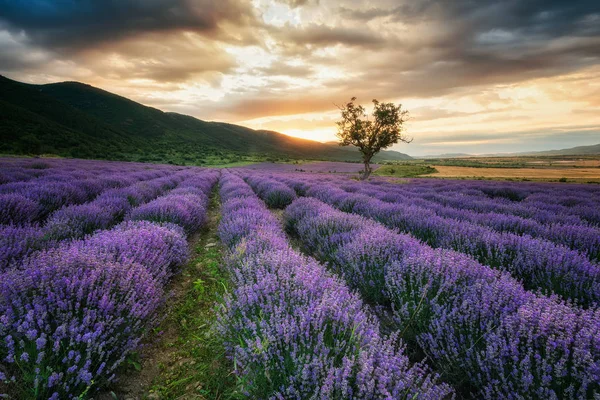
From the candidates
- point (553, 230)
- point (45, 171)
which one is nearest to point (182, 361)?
point (553, 230)

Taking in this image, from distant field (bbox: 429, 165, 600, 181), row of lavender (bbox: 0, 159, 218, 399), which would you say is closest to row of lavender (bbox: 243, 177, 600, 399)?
row of lavender (bbox: 0, 159, 218, 399)

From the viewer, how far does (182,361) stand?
2.10m

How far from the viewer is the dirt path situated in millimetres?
1785

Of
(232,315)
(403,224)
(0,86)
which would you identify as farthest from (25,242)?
(0,86)

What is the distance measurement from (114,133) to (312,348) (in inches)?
3726

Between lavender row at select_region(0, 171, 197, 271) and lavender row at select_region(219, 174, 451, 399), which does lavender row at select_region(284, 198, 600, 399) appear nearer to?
lavender row at select_region(219, 174, 451, 399)

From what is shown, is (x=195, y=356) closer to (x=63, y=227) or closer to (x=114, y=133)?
(x=63, y=227)

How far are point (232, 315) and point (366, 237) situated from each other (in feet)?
5.77

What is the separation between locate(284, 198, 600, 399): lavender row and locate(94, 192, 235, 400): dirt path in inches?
54.1

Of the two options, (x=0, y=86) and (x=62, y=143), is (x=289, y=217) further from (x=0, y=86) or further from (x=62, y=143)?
(x=0, y=86)

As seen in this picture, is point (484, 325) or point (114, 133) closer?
point (484, 325)

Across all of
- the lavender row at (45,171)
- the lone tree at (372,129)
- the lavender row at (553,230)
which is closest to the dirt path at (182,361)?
the lavender row at (553,230)

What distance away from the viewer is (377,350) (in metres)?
1.24

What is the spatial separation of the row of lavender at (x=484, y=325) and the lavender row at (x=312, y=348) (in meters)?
0.28
